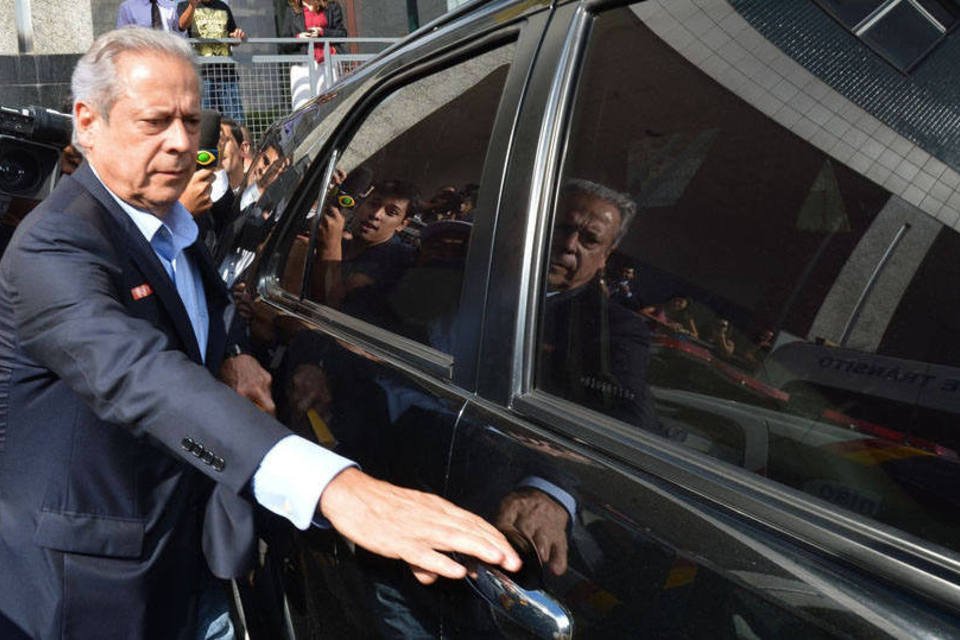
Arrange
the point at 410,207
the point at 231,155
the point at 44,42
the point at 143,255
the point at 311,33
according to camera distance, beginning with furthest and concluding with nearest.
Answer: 1. the point at 44,42
2. the point at 311,33
3. the point at 231,155
4. the point at 410,207
5. the point at 143,255

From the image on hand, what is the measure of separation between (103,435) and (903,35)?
1.32 m

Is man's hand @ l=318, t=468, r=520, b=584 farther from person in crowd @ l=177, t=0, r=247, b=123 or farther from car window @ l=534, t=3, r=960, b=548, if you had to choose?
person in crowd @ l=177, t=0, r=247, b=123

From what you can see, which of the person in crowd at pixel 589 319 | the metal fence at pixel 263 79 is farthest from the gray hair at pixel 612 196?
the metal fence at pixel 263 79

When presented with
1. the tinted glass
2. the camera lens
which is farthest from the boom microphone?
the tinted glass

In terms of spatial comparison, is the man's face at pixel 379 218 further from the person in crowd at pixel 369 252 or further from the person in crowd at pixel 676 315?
the person in crowd at pixel 676 315

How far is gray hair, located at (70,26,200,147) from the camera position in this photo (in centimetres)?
183

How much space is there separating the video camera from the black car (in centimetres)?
234

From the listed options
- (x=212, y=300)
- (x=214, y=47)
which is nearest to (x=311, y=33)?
(x=214, y=47)

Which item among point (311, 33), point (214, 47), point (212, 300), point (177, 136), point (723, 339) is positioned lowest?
point (212, 300)

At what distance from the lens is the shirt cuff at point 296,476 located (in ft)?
4.74

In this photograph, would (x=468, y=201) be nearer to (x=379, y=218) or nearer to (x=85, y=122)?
(x=379, y=218)

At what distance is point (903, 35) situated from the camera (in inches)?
46.6

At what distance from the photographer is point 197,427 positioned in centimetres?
151

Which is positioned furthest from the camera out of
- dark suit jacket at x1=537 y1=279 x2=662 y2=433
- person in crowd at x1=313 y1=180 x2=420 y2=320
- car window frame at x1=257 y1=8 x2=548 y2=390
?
person in crowd at x1=313 y1=180 x2=420 y2=320
